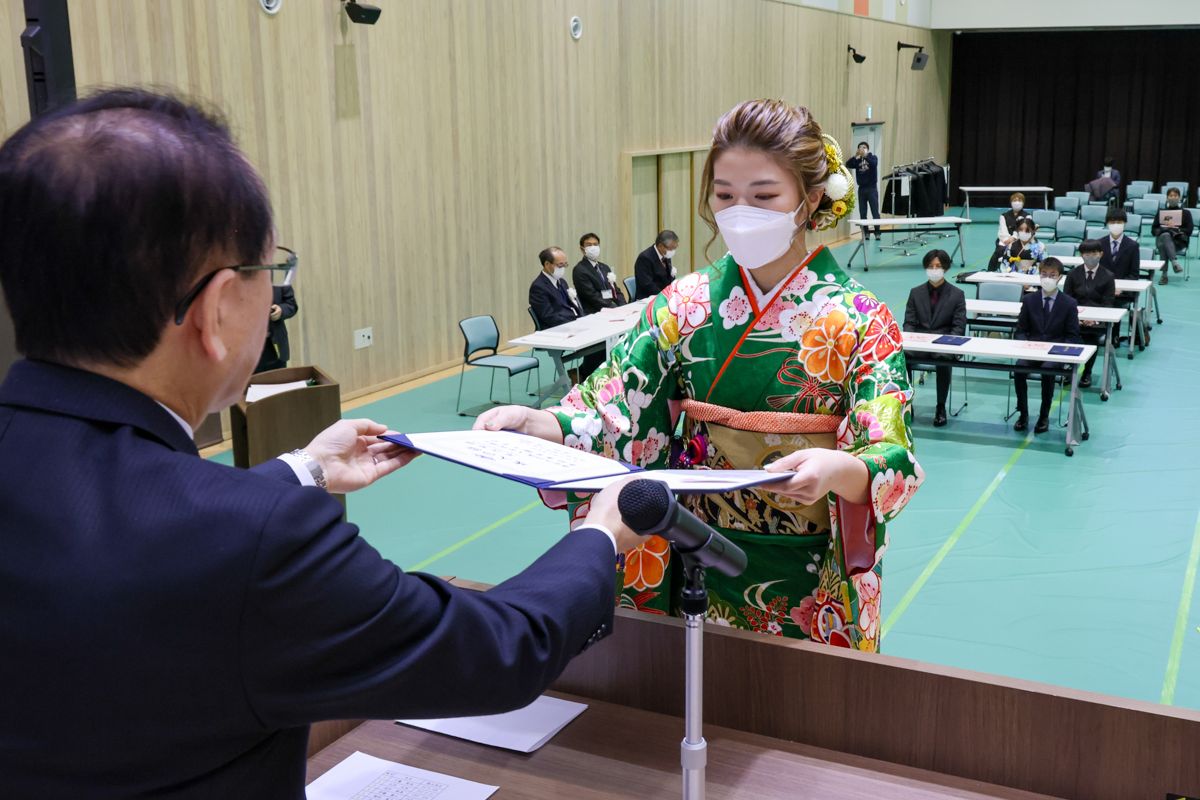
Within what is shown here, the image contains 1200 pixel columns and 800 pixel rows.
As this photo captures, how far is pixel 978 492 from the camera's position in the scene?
21.9 ft

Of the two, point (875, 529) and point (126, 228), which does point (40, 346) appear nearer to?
point (126, 228)

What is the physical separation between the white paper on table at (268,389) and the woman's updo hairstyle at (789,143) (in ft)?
12.1

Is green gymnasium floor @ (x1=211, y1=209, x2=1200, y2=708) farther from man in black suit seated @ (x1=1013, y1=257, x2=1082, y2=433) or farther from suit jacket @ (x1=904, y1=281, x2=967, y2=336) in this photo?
suit jacket @ (x1=904, y1=281, x2=967, y2=336)

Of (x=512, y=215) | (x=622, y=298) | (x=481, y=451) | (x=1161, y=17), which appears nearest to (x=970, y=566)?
(x=481, y=451)

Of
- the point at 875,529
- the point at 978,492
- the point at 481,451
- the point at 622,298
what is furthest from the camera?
the point at 622,298

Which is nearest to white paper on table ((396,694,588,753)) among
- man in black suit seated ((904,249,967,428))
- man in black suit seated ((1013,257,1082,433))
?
man in black suit seated ((1013,257,1082,433))

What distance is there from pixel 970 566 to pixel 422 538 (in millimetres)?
2735

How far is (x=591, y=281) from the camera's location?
31.4 ft

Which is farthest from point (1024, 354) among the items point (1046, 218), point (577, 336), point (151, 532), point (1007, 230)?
point (1046, 218)

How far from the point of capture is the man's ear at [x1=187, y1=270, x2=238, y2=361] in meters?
0.93

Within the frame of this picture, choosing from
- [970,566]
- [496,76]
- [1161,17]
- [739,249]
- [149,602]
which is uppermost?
[1161,17]

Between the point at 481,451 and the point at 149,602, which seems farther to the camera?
the point at 481,451

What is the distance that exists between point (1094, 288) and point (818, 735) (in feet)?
28.6

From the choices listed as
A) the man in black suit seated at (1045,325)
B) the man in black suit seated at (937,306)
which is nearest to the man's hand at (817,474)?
the man in black suit seated at (1045,325)
